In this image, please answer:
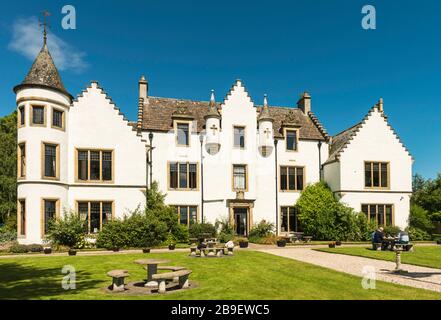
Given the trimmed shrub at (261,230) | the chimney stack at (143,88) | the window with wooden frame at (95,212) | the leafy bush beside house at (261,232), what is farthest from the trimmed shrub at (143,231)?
the chimney stack at (143,88)

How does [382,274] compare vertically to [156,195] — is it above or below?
below

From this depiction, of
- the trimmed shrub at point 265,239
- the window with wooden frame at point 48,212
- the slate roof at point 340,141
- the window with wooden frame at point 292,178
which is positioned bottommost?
the trimmed shrub at point 265,239

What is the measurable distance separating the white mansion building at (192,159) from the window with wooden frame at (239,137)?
0.10 meters

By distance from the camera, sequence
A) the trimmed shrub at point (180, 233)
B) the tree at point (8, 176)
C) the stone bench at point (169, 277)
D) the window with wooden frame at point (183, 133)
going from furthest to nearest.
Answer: the tree at point (8, 176) < the window with wooden frame at point (183, 133) < the trimmed shrub at point (180, 233) < the stone bench at point (169, 277)

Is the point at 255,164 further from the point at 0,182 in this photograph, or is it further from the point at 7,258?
the point at 0,182

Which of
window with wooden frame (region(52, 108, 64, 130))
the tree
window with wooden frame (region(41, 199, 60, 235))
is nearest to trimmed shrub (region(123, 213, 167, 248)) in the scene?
window with wooden frame (region(41, 199, 60, 235))

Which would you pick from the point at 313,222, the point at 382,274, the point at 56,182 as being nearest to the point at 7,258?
the point at 56,182

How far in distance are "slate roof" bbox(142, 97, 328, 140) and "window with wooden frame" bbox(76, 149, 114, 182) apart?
4.33 metres

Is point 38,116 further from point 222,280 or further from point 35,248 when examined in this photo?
point 222,280

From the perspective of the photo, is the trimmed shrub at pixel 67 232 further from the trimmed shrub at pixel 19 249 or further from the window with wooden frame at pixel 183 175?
the window with wooden frame at pixel 183 175

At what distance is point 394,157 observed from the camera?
3394 centimetres

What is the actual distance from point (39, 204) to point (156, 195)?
8742 mm

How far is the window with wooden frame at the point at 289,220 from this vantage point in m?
33.2

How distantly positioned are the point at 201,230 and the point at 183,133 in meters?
8.70
